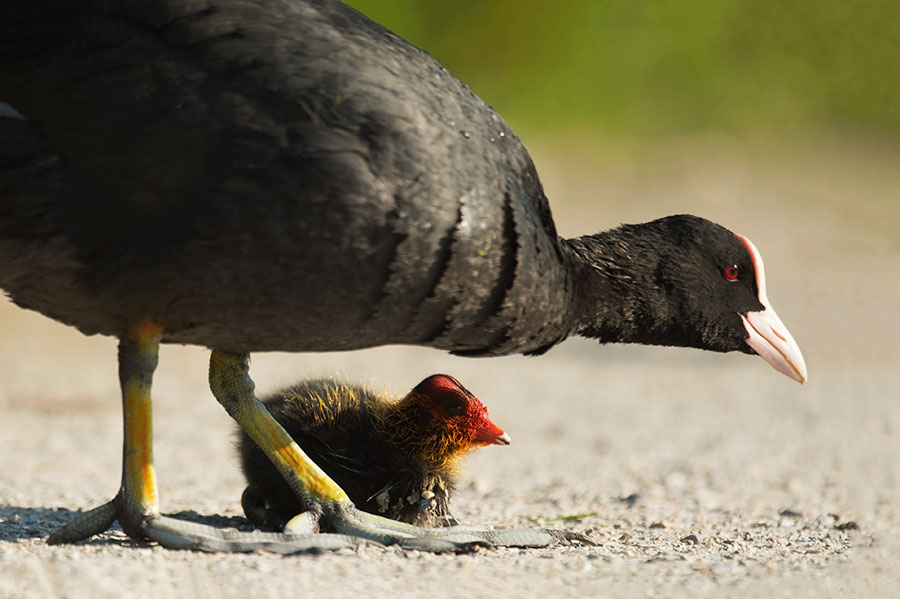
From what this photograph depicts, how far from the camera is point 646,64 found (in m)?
19.1

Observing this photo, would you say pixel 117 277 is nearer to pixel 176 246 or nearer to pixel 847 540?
pixel 176 246

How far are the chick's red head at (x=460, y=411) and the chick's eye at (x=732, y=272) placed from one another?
3.70ft

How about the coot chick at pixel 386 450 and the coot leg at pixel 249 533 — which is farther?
the coot chick at pixel 386 450

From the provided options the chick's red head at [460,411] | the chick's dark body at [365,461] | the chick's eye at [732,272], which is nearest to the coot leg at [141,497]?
the chick's dark body at [365,461]

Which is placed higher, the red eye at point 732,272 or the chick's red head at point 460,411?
the red eye at point 732,272

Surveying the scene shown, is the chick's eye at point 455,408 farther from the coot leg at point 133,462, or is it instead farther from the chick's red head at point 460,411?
the coot leg at point 133,462

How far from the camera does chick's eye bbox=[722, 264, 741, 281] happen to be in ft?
16.6

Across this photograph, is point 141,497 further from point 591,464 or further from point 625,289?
point 591,464

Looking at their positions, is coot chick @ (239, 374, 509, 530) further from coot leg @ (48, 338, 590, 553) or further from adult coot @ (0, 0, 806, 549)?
adult coot @ (0, 0, 806, 549)

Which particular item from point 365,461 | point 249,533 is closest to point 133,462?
point 249,533

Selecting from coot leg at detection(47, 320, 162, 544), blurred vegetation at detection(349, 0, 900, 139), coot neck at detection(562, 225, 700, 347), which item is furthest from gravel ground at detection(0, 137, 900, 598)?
blurred vegetation at detection(349, 0, 900, 139)

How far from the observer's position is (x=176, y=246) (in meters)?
3.97

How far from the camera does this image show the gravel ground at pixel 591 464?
3.76 meters

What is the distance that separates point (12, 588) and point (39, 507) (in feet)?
6.09
